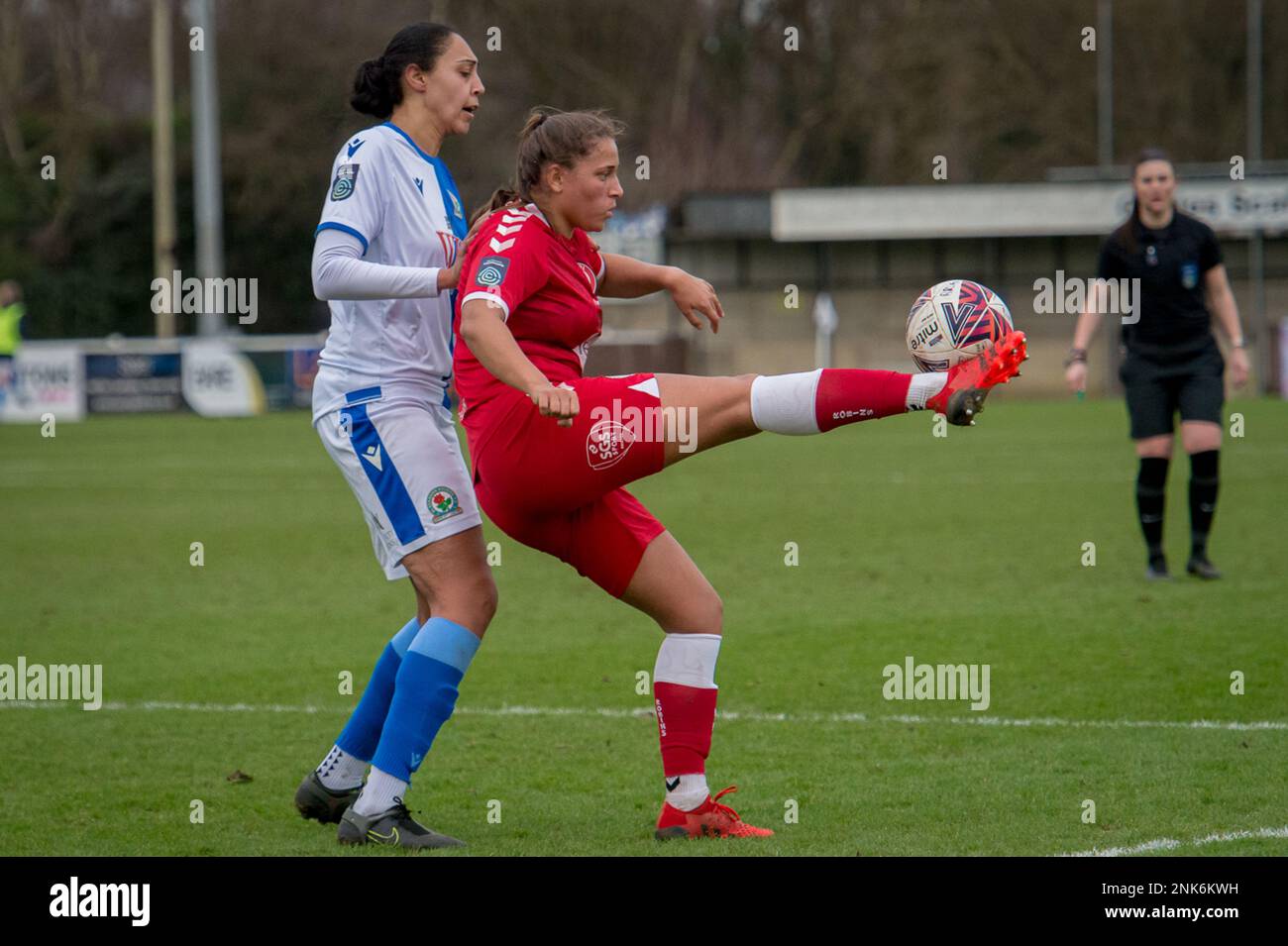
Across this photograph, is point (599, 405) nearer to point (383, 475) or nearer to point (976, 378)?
point (383, 475)

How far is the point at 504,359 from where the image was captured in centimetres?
450

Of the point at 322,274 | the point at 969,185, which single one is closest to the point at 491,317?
the point at 322,274

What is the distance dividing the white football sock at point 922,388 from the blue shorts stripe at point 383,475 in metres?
1.49

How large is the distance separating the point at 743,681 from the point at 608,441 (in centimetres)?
314

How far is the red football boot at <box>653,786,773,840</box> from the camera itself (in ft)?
16.2

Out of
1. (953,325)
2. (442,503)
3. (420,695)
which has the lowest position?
(420,695)

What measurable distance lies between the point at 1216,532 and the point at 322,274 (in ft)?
30.0

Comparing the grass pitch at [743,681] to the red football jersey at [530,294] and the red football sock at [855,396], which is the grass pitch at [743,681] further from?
the red football jersey at [530,294]

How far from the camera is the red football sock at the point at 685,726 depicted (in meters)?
4.99

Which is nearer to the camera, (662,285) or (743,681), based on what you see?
(662,285)
